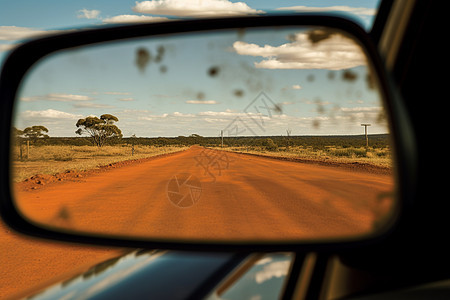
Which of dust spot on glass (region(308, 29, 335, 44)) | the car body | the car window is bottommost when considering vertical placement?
the car window

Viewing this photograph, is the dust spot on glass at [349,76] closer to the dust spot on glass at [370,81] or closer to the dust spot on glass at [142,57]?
the dust spot on glass at [370,81]

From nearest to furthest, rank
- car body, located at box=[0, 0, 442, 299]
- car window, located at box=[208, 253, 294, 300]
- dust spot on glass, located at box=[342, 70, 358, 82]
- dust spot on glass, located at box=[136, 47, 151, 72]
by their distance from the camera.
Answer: car body, located at box=[0, 0, 442, 299] < dust spot on glass, located at box=[342, 70, 358, 82] < dust spot on glass, located at box=[136, 47, 151, 72] < car window, located at box=[208, 253, 294, 300]

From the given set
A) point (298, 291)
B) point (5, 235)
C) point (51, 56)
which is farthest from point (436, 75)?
point (5, 235)

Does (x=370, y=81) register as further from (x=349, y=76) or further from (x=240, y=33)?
(x=240, y=33)

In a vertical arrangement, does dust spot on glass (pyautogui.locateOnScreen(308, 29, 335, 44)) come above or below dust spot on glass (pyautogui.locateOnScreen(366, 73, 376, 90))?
above

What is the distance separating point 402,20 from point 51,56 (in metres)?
1.55

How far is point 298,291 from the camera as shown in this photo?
191 centimetres

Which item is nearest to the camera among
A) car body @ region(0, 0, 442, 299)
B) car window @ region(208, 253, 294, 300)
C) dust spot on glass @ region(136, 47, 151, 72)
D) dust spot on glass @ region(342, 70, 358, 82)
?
car body @ region(0, 0, 442, 299)

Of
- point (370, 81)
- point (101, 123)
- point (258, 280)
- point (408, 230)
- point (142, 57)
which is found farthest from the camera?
point (101, 123)

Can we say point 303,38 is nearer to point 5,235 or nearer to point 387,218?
point 387,218

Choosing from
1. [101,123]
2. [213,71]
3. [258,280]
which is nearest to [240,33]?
[213,71]

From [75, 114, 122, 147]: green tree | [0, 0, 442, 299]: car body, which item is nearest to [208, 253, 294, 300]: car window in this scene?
[0, 0, 442, 299]: car body

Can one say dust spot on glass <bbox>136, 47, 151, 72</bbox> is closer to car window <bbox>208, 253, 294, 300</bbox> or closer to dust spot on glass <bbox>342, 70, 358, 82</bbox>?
dust spot on glass <bbox>342, 70, 358, 82</bbox>

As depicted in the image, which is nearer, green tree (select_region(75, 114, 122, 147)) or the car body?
the car body
